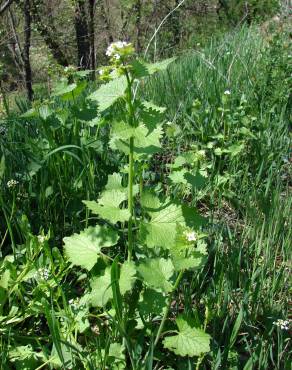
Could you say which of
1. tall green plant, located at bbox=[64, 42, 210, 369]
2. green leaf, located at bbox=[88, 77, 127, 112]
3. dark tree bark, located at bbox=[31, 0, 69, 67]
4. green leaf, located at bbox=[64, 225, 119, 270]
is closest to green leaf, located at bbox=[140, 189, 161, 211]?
tall green plant, located at bbox=[64, 42, 210, 369]

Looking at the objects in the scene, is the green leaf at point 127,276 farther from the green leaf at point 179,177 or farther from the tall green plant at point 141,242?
the green leaf at point 179,177

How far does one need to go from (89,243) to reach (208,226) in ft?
1.82

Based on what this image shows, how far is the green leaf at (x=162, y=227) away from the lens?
1.01m

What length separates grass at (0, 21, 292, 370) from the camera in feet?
3.69

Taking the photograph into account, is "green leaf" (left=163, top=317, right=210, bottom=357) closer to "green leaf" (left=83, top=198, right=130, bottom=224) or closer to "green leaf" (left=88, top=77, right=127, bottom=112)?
"green leaf" (left=83, top=198, right=130, bottom=224)

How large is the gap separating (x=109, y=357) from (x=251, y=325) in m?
0.41

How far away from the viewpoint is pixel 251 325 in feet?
3.92

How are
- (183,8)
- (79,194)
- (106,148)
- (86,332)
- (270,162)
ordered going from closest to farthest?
(86,332)
(79,194)
(106,148)
(270,162)
(183,8)

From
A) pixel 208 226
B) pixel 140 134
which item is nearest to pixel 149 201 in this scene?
pixel 140 134

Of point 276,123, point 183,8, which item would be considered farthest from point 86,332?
point 183,8

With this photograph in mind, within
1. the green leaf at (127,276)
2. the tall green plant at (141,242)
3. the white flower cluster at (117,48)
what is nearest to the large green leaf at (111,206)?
the tall green plant at (141,242)

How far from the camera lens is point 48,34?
11.5 m

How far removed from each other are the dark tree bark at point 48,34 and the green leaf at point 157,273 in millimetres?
10363

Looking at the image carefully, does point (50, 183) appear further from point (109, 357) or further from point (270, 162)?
point (270, 162)
